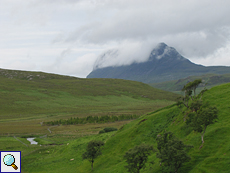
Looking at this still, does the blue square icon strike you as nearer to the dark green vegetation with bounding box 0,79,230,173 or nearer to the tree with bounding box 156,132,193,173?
the dark green vegetation with bounding box 0,79,230,173

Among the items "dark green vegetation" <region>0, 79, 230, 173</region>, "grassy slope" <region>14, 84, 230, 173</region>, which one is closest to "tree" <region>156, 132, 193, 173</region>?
"dark green vegetation" <region>0, 79, 230, 173</region>

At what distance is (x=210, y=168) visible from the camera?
2859 cm

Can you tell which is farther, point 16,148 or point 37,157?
point 16,148

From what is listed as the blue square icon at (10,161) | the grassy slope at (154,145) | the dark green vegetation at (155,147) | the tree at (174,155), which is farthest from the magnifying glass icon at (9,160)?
the tree at (174,155)

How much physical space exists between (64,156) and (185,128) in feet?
117

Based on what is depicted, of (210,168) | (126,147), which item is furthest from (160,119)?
(210,168)

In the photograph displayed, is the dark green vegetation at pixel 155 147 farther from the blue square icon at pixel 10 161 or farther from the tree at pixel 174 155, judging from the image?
the blue square icon at pixel 10 161

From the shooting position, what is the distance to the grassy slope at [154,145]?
101ft

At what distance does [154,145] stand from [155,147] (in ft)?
3.60

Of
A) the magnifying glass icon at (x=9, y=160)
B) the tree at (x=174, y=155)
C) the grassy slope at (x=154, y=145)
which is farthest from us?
the magnifying glass icon at (x=9, y=160)

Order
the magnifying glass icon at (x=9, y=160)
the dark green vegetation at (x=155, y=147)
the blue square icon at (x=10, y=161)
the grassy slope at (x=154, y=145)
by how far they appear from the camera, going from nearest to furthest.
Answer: the grassy slope at (x=154, y=145)
the dark green vegetation at (x=155, y=147)
the blue square icon at (x=10, y=161)
the magnifying glass icon at (x=9, y=160)

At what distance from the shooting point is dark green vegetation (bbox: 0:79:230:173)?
3119cm

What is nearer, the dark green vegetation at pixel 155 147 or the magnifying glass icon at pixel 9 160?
the dark green vegetation at pixel 155 147

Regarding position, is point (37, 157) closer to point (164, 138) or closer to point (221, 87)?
point (164, 138)
